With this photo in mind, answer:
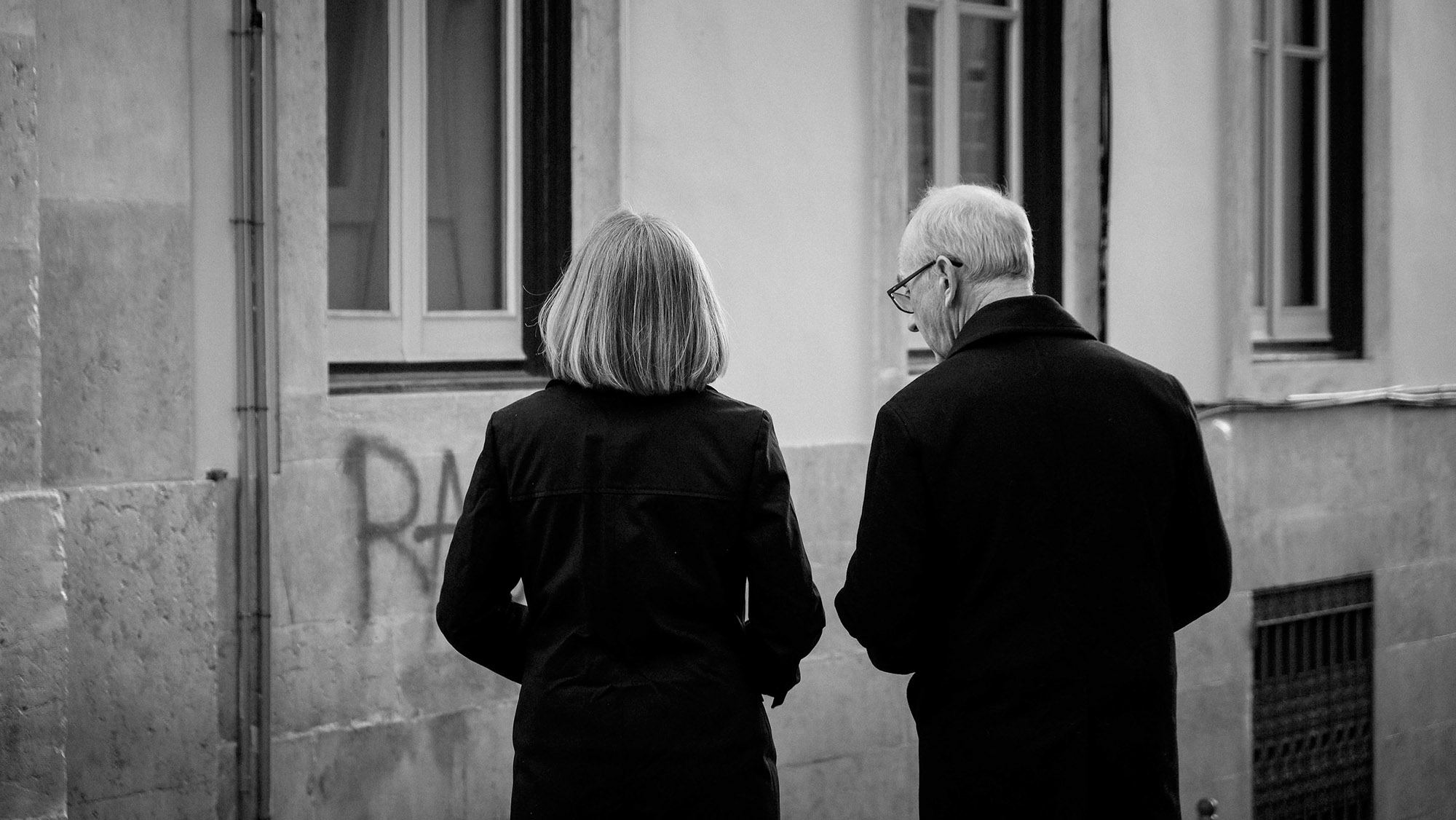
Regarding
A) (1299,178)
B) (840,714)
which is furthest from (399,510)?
(1299,178)

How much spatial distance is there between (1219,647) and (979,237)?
4466 mm

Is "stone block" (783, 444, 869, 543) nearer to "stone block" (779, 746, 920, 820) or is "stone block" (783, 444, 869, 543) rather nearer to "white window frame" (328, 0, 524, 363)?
"stone block" (779, 746, 920, 820)

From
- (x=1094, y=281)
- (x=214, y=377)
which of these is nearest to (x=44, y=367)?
(x=214, y=377)

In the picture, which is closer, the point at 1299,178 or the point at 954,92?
the point at 954,92

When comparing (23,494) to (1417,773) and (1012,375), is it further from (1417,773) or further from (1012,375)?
(1417,773)

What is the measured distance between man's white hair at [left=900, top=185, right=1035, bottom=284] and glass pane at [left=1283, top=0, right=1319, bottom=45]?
5301 millimetres

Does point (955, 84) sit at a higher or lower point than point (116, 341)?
higher

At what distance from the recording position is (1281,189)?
762cm

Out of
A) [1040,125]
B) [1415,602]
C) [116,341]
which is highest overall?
[1040,125]

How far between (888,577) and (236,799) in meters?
2.40

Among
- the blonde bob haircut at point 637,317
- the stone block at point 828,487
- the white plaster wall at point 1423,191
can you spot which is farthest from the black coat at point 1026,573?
the white plaster wall at point 1423,191

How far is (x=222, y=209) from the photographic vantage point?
13.8ft

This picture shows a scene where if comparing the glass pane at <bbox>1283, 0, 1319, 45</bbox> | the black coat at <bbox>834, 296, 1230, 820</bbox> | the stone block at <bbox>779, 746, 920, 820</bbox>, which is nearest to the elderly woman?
the black coat at <bbox>834, 296, 1230, 820</bbox>

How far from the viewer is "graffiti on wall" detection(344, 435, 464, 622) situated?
178 inches
